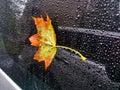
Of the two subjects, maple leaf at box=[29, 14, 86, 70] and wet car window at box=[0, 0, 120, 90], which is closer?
wet car window at box=[0, 0, 120, 90]

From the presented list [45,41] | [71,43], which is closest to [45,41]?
[45,41]

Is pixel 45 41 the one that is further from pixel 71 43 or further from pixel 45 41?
pixel 71 43

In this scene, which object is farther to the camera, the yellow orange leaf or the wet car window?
the yellow orange leaf

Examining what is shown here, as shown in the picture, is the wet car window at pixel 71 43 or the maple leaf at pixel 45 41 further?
the maple leaf at pixel 45 41

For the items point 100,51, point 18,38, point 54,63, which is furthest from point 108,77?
point 18,38
